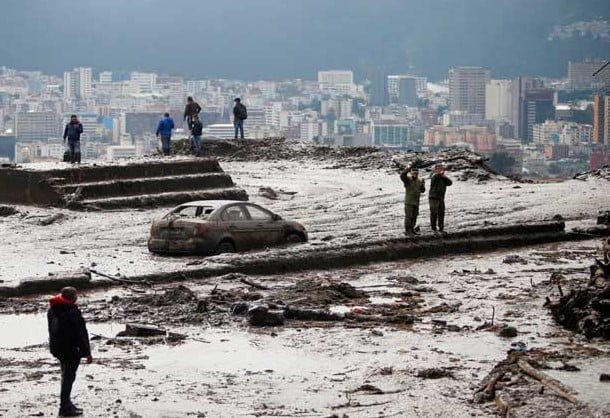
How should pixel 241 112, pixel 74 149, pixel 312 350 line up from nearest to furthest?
pixel 312 350, pixel 74 149, pixel 241 112

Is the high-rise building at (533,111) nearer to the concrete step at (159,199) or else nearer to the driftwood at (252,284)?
the concrete step at (159,199)

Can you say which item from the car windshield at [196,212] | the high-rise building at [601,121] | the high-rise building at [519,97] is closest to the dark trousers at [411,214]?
the car windshield at [196,212]

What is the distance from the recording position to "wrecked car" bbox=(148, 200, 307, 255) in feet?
96.0

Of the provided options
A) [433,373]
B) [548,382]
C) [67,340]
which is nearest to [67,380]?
[67,340]

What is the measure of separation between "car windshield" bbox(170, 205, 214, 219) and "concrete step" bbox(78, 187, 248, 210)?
7924 mm

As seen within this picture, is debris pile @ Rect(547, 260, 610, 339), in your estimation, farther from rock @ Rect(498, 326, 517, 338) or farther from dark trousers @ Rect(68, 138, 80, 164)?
dark trousers @ Rect(68, 138, 80, 164)

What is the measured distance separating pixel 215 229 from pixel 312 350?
10.0m

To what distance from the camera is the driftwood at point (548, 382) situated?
15625 mm

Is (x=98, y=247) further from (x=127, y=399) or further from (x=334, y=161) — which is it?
(x=334, y=161)

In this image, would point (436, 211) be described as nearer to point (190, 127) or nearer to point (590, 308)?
point (590, 308)

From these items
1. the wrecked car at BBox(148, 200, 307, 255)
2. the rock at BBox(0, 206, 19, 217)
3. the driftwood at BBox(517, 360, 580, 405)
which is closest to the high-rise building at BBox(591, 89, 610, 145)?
→ the rock at BBox(0, 206, 19, 217)

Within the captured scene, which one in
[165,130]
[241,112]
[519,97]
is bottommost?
[165,130]

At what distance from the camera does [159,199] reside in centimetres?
3925

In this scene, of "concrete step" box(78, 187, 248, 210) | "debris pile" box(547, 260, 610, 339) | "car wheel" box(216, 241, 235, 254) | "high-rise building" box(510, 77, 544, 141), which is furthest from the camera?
"high-rise building" box(510, 77, 544, 141)
